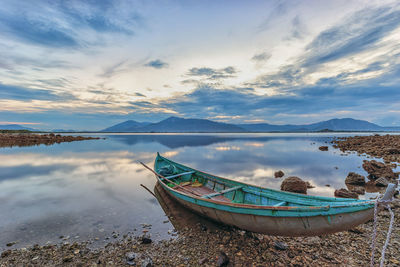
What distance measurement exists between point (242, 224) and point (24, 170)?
26.9 meters

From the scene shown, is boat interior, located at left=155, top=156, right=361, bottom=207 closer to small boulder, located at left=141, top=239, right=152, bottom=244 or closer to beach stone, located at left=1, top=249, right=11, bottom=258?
small boulder, located at left=141, top=239, right=152, bottom=244

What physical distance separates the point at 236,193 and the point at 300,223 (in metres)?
4.10

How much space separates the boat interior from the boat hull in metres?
0.62

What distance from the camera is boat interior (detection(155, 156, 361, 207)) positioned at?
659 cm

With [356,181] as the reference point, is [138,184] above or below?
below

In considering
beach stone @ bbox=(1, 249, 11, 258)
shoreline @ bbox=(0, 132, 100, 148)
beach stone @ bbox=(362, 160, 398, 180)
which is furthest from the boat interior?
shoreline @ bbox=(0, 132, 100, 148)

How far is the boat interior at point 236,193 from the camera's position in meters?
6.59

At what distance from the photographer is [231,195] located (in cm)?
949

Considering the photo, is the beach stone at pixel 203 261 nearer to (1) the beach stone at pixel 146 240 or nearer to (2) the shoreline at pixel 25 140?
(1) the beach stone at pixel 146 240

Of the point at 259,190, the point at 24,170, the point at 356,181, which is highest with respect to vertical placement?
the point at 259,190

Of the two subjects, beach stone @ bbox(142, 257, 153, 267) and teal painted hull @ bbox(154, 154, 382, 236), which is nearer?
teal painted hull @ bbox(154, 154, 382, 236)

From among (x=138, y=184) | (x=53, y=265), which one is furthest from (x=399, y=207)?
(x=138, y=184)

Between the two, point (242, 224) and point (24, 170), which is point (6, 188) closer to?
point (24, 170)

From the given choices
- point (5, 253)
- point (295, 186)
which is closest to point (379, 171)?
point (295, 186)
